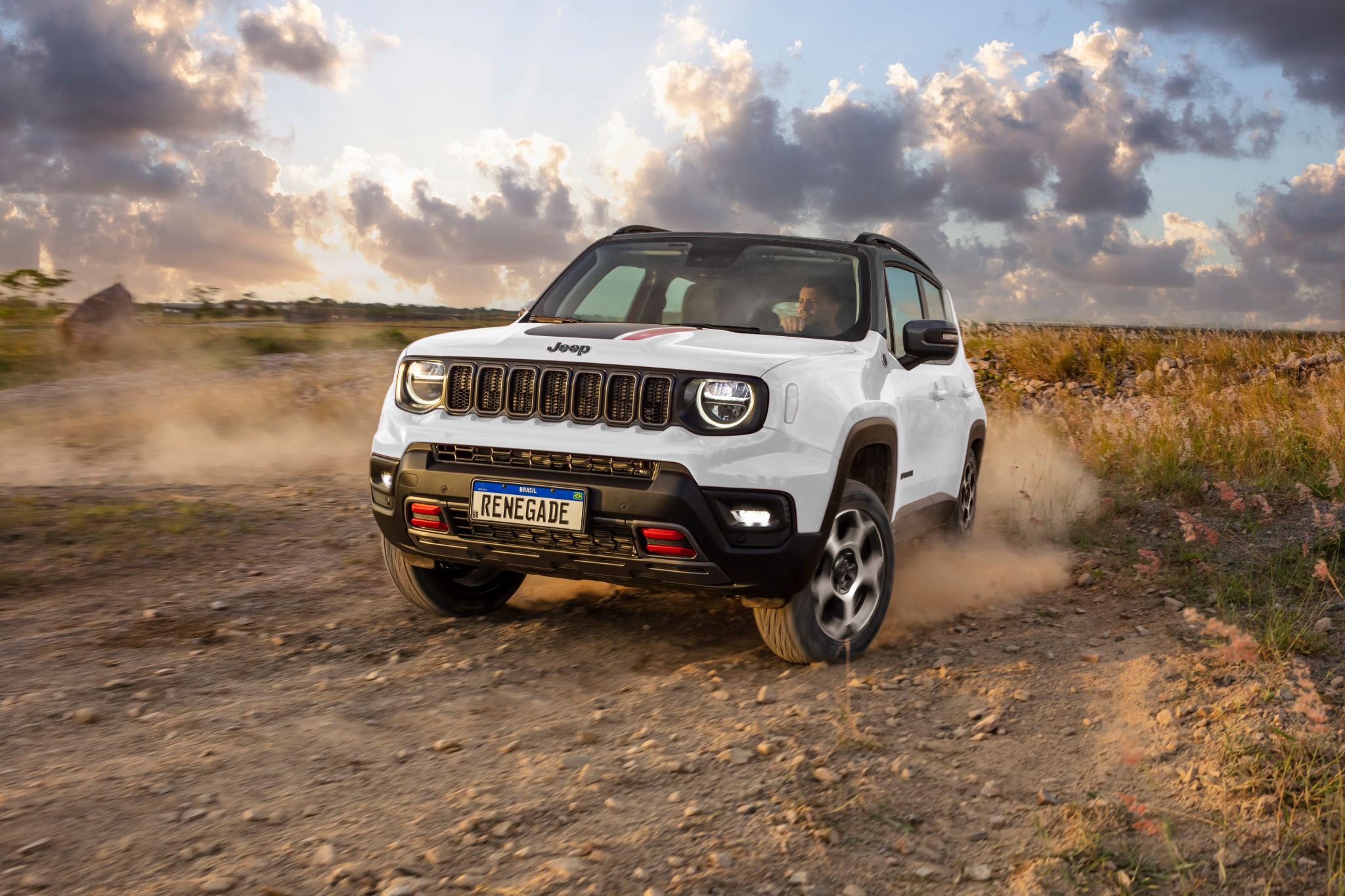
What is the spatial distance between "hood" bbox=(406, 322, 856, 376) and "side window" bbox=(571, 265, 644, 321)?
51 cm

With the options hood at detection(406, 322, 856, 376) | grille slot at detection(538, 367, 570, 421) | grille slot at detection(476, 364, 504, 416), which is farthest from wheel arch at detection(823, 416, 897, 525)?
grille slot at detection(476, 364, 504, 416)

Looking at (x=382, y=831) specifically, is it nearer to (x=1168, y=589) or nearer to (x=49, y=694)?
(x=49, y=694)

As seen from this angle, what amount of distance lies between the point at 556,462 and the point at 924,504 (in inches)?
89.9

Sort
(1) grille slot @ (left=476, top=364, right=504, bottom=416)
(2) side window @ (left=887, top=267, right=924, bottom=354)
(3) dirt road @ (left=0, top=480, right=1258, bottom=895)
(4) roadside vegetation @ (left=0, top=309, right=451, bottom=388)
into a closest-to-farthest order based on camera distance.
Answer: (3) dirt road @ (left=0, top=480, right=1258, bottom=895), (1) grille slot @ (left=476, top=364, right=504, bottom=416), (2) side window @ (left=887, top=267, right=924, bottom=354), (4) roadside vegetation @ (left=0, top=309, right=451, bottom=388)

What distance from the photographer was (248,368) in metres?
13.9

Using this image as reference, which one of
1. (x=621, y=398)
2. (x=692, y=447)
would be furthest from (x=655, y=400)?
(x=692, y=447)

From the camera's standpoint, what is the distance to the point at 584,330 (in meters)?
4.46

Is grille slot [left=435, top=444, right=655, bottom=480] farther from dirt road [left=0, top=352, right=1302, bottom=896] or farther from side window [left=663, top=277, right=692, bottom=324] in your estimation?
side window [left=663, top=277, right=692, bottom=324]

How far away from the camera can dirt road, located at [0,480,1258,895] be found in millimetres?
2799

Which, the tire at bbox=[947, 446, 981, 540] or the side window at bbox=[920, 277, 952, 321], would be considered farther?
the tire at bbox=[947, 446, 981, 540]

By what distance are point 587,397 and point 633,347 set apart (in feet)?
→ 0.85

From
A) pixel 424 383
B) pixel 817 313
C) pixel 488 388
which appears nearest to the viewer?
pixel 488 388

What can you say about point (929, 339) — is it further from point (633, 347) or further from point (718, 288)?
point (633, 347)

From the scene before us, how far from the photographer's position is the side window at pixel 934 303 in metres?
6.14
